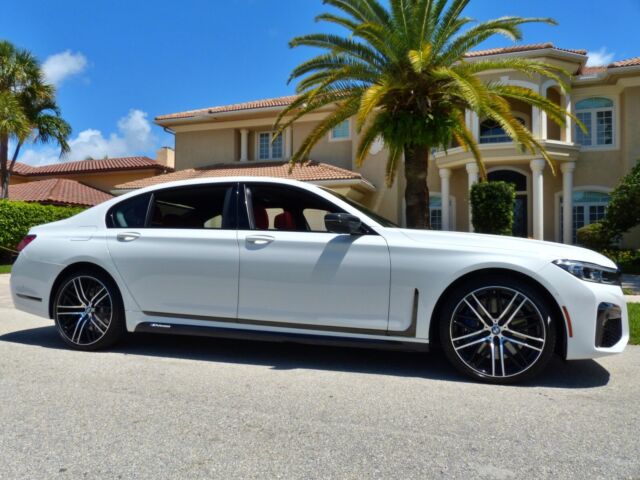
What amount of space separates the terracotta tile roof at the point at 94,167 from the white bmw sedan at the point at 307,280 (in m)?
23.3

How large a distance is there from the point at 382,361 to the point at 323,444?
6.15 ft

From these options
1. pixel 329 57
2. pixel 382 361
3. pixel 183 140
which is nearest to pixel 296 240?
pixel 382 361

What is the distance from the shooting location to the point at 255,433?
2961 mm

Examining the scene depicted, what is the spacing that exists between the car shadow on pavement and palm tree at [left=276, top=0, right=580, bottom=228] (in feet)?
18.8

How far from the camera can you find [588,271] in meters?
3.83

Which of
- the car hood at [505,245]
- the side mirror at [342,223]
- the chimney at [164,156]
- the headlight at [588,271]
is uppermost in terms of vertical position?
the chimney at [164,156]

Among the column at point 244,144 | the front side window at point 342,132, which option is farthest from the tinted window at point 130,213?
the column at point 244,144

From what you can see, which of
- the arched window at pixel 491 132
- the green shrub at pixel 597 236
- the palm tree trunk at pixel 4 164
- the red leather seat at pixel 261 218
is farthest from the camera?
the palm tree trunk at pixel 4 164

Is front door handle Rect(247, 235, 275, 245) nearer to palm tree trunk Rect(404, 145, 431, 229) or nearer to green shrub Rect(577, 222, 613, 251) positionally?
palm tree trunk Rect(404, 145, 431, 229)

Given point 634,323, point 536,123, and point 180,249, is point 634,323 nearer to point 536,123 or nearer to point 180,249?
point 180,249

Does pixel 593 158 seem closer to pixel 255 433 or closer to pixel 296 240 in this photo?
pixel 296 240

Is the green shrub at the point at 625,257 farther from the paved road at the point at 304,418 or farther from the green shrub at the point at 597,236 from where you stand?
the paved road at the point at 304,418

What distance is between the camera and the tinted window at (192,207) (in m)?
4.78

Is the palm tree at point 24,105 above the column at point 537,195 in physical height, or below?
above
